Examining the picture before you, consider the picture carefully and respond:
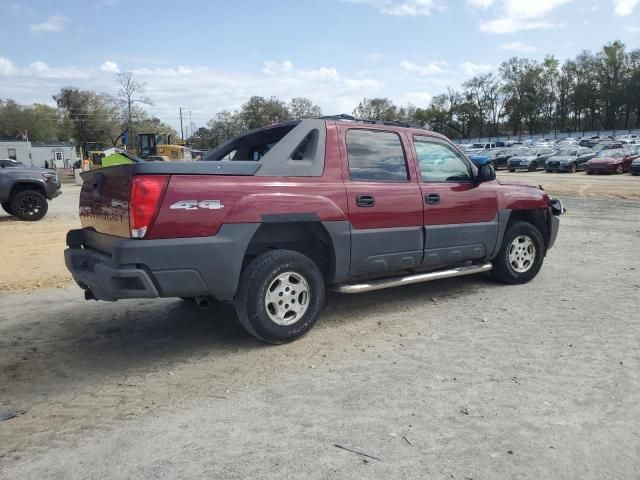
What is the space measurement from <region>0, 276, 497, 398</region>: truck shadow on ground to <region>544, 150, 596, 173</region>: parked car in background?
31.4 meters

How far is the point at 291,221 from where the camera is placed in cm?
429

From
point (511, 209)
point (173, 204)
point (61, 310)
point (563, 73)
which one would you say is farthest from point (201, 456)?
point (563, 73)

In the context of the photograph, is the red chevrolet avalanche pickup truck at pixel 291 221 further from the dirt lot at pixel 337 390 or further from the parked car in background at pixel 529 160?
the parked car in background at pixel 529 160

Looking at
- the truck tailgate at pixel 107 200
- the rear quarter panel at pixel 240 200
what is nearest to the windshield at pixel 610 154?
the rear quarter panel at pixel 240 200

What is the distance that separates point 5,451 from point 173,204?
1796 mm

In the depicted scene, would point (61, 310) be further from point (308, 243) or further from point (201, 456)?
point (201, 456)

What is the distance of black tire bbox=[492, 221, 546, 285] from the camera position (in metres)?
6.18

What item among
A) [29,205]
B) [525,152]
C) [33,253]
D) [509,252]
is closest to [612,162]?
[525,152]

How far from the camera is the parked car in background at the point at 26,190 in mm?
13445

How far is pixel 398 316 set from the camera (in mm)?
5211

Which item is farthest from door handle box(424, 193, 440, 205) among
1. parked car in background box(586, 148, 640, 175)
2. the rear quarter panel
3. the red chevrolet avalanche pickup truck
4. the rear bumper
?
parked car in background box(586, 148, 640, 175)

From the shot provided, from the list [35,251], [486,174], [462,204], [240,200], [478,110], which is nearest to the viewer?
[240,200]

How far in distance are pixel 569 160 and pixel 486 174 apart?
32.0 metres

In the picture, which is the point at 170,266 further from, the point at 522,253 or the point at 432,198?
the point at 522,253
